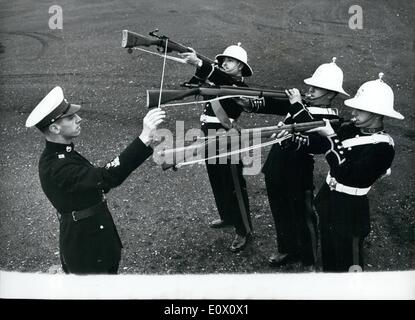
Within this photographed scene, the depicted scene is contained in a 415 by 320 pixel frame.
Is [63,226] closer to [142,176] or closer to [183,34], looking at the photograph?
[142,176]

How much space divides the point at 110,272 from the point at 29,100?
2877 millimetres

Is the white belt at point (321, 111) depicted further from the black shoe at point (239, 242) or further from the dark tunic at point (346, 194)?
the black shoe at point (239, 242)

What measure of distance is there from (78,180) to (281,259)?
2445 millimetres

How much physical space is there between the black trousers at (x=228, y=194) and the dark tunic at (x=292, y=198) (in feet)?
1.39

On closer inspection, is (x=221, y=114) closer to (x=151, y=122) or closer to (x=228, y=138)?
(x=228, y=138)

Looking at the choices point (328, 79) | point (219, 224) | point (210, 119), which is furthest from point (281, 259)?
point (328, 79)

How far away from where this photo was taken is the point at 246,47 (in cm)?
704

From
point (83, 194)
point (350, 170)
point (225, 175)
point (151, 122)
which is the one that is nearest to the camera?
point (151, 122)

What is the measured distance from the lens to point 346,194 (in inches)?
154

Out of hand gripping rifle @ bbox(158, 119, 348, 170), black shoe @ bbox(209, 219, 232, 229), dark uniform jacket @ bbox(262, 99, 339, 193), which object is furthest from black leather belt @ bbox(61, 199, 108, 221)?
dark uniform jacket @ bbox(262, 99, 339, 193)

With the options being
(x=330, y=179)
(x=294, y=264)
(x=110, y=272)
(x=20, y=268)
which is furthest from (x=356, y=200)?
(x=20, y=268)

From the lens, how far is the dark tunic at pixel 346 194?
3688 millimetres

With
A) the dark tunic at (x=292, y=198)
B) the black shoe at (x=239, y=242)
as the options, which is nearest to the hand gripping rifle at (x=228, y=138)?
the dark tunic at (x=292, y=198)

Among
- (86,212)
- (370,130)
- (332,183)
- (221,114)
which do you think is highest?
(370,130)
